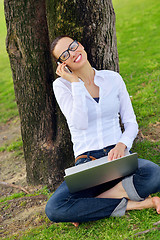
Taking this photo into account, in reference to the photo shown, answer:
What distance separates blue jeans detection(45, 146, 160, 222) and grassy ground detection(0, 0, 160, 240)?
12cm

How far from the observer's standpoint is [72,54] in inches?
126

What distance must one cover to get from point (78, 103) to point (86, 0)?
119 cm

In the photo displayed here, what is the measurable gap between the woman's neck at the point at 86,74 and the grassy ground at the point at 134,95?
1383 millimetres

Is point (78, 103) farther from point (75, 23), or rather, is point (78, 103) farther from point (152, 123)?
point (152, 123)

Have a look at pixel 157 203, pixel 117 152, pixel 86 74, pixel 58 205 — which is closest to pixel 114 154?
pixel 117 152

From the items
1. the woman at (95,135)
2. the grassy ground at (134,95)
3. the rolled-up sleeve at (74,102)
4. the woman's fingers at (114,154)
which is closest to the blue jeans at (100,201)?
the woman at (95,135)

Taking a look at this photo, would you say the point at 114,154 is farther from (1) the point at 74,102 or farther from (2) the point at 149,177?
(1) the point at 74,102

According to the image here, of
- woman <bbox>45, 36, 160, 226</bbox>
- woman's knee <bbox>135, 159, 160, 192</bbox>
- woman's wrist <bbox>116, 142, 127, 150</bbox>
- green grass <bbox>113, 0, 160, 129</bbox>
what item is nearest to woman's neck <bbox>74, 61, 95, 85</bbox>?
woman <bbox>45, 36, 160, 226</bbox>

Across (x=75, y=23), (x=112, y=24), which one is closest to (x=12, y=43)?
(x=75, y=23)

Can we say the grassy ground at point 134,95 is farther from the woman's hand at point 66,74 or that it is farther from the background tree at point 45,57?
the woman's hand at point 66,74

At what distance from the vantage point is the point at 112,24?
3.79m

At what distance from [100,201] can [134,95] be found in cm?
350

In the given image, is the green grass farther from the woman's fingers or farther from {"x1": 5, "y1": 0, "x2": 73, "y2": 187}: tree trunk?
the woman's fingers

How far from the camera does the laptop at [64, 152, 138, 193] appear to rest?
285cm
